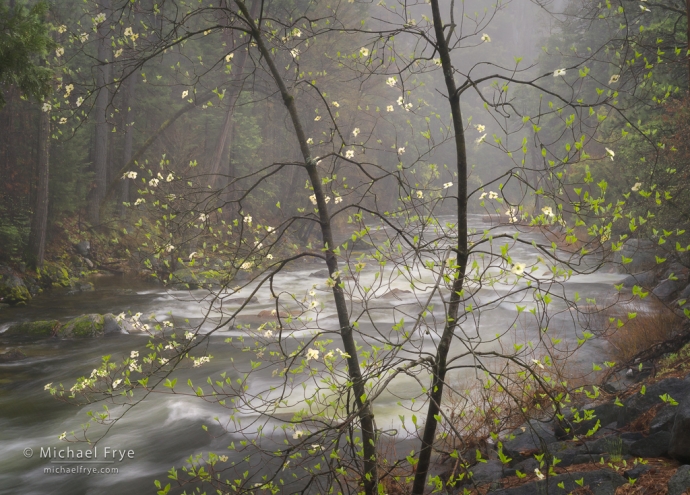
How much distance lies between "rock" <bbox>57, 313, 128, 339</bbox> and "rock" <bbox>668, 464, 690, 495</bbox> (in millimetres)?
11417

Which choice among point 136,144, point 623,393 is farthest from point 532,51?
point 623,393

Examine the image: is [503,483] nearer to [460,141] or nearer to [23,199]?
[460,141]

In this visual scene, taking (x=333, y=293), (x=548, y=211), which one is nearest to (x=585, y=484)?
(x=548, y=211)

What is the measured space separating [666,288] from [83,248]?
1780 centimetres

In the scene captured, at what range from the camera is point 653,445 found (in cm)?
498

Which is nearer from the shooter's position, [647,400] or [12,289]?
[647,400]

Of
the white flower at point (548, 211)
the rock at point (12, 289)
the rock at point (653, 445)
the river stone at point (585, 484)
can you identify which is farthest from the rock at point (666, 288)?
the rock at point (12, 289)

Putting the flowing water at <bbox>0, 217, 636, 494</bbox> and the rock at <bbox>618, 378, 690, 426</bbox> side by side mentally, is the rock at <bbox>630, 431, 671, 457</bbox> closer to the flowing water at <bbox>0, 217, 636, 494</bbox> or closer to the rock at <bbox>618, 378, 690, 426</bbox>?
the rock at <bbox>618, 378, 690, 426</bbox>

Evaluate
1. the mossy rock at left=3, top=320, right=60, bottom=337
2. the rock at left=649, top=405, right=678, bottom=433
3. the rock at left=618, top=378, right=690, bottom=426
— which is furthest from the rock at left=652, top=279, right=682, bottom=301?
the mossy rock at left=3, top=320, right=60, bottom=337

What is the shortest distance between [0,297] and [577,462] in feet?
47.6

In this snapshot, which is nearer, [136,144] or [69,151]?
[69,151]

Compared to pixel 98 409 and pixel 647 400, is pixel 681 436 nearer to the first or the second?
pixel 647 400

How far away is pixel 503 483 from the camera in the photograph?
5.22 meters

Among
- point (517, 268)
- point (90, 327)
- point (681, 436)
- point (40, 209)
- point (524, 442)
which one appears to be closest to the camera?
point (517, 268)
